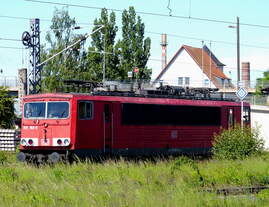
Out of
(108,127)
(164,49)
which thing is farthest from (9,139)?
A: (164,49)

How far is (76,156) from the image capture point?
2061 cm

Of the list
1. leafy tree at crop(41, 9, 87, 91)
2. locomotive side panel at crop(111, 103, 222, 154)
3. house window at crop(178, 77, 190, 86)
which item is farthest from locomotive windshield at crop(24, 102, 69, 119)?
house window at crop(178, 77, 190, 86)

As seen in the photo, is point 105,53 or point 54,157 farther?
point 105,53

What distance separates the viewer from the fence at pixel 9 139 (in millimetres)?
32250

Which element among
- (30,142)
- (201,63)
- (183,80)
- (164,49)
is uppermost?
(164,49)

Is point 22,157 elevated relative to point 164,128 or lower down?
lower down

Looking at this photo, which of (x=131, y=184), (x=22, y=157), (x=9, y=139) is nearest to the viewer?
(x=131, y=184)

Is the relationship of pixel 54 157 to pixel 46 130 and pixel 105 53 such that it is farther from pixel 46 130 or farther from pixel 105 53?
pixel 105 53

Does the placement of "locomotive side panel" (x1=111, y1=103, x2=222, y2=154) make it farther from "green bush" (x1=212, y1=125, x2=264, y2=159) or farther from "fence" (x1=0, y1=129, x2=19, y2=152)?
"fence" (x1=0, y1=129, x2=19, y2=152)

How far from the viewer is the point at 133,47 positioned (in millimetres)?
65562

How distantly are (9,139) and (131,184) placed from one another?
1962 centimetres

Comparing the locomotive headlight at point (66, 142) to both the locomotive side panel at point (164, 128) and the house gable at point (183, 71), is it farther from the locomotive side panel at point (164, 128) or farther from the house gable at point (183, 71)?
the house gable at point (183, 71)

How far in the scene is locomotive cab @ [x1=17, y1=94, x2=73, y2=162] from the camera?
2092 cm

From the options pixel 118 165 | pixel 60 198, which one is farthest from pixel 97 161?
pixel 60 198
